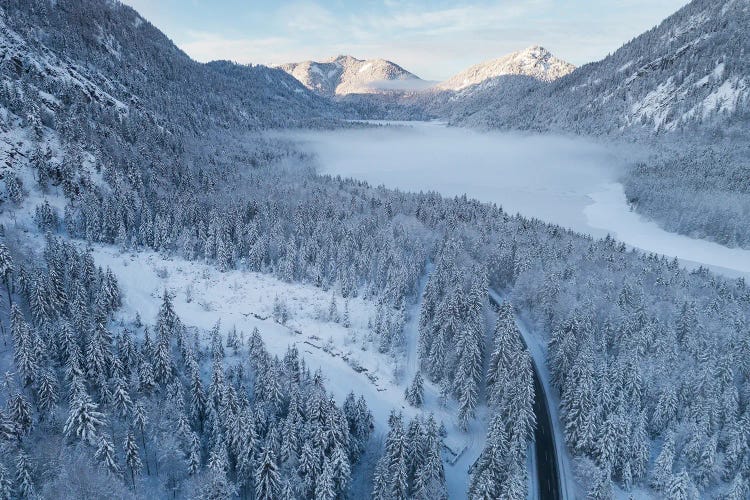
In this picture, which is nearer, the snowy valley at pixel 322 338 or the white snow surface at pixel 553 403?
the snowy valley at pixel 322 338

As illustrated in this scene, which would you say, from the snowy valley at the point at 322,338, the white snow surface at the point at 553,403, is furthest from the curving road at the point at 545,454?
the white snow surface at the point at 553,403

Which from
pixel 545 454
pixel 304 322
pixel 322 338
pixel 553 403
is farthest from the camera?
pixel 304 322

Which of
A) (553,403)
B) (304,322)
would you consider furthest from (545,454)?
(304,322)

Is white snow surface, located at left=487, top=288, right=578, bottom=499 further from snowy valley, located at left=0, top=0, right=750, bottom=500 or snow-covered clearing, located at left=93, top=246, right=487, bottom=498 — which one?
snow-covered clearing, located at left=93, top=246, right=487, bottom=498

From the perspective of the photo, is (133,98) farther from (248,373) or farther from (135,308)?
(248,373)

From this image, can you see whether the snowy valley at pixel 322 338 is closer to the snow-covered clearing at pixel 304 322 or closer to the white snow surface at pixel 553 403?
the white snow surface at pixel 553 403

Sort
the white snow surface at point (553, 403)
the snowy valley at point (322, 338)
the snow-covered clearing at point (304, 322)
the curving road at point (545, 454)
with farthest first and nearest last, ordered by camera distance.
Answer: the snow-covered clearing at point (304, 322)
the white snow surface at point (553, 403)
the curving road at point (545, 454)
the snowy valley at point (322, 338)

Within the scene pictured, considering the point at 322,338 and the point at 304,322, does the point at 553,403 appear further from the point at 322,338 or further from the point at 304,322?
the point at 304,322

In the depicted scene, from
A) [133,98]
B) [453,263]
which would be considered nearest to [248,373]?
[453,263]

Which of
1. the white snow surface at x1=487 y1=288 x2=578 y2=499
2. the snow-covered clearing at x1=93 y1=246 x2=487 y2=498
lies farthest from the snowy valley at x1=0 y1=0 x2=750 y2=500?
the snow-covered clearing at x1=93 y1=246 x2=487 y2=498
